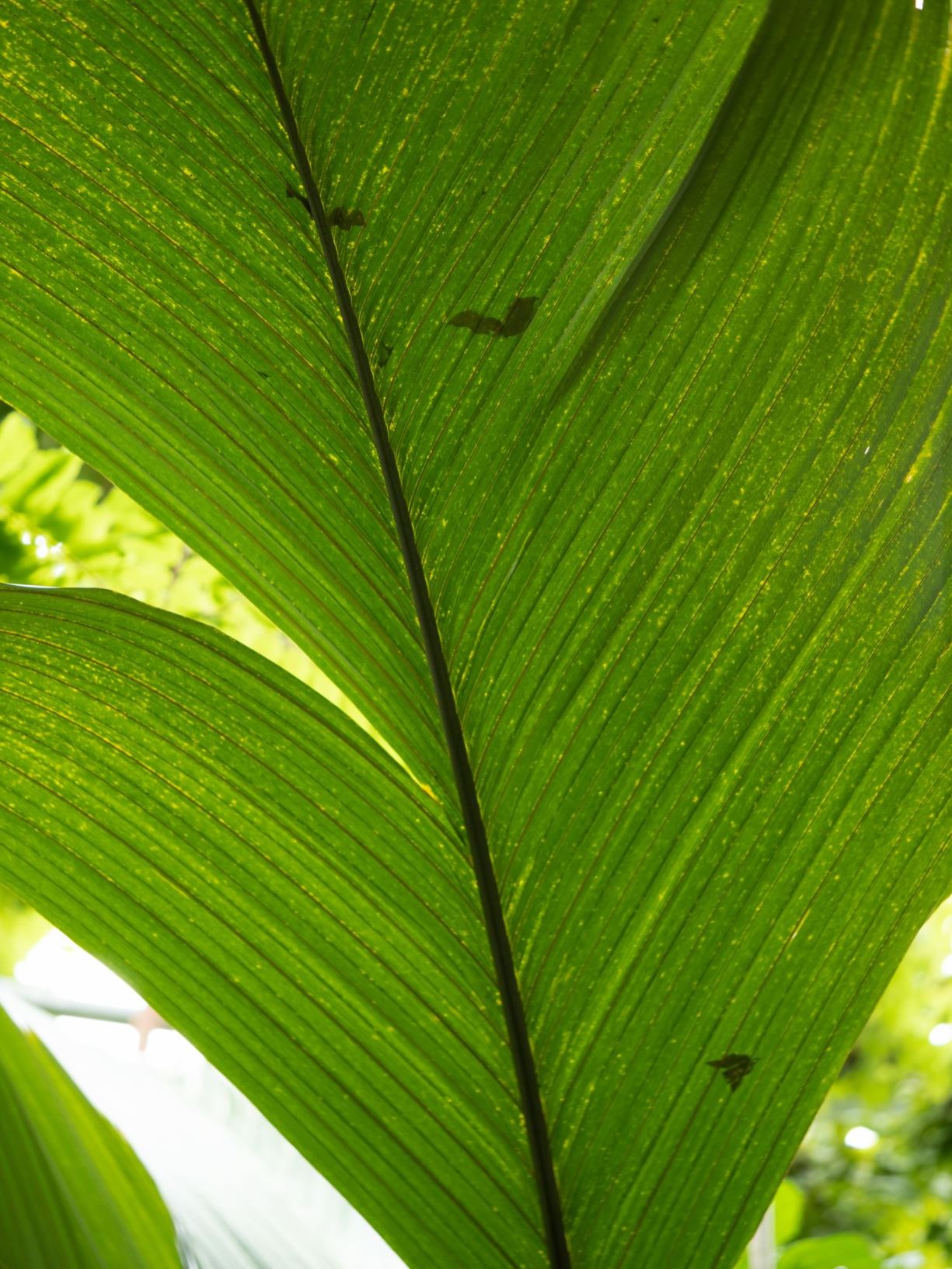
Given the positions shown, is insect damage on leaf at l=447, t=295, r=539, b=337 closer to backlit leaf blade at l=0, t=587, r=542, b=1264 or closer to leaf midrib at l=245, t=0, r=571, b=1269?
leaf midrib at l=245, t=0, r=571, b=1269

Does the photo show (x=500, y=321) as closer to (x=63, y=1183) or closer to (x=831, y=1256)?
(x=63, y=1183)

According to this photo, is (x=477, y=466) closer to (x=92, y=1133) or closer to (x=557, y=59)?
(x=557, y=59)

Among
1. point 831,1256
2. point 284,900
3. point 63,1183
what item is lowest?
point 63,1183

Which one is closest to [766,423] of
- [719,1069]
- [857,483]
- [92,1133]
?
[857,483]

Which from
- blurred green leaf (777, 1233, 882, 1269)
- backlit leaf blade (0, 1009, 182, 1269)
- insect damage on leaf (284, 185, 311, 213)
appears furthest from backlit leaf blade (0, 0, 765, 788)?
blurred green leaf (777, 1233, 882, 1269)

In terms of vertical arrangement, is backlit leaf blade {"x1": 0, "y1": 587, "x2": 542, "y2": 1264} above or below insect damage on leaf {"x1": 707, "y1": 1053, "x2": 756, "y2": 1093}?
below

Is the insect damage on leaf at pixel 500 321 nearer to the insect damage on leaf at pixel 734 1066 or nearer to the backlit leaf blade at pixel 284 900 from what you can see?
the backlit leaf blade at pixel 284 900

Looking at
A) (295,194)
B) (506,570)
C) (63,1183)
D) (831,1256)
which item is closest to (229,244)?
(295,194)
